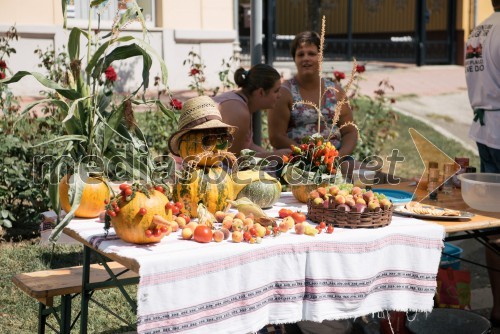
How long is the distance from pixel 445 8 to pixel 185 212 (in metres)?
19.7

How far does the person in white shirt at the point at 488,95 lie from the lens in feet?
14.4

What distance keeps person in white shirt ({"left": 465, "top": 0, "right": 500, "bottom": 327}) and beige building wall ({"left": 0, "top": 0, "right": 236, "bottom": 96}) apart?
21.6 feet

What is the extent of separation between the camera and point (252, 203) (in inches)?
124

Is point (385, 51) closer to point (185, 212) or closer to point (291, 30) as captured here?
point (291, 30)

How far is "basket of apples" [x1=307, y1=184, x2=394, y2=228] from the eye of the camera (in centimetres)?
298

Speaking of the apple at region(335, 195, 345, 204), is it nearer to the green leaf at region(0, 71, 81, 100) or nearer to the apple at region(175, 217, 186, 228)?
the apple at region(175, 217, 186, 228)

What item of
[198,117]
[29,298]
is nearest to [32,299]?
[29,298]

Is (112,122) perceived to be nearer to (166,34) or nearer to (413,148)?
(413,148)

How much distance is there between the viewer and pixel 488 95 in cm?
448

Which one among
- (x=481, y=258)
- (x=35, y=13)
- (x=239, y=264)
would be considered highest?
(x=35, y=13)

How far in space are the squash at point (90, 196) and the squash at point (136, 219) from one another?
1.24 feet

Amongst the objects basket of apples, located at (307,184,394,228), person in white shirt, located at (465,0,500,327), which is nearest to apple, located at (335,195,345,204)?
basket of apples, located at (307,184,394,228)

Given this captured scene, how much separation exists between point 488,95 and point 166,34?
25.9 feet

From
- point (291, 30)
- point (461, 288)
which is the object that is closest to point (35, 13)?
point (461, 288)
